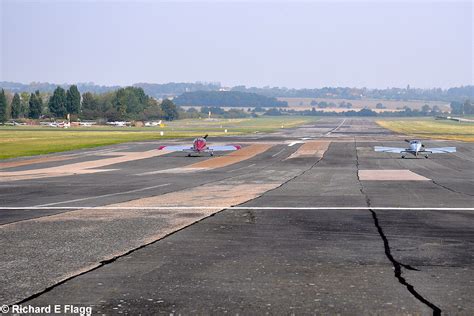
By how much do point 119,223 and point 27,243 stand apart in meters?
3.85

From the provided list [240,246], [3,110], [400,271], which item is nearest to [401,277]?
[400,271]

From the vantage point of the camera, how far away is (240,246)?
1564 centimetres

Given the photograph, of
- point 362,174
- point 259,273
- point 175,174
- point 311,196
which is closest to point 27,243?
point 259,273

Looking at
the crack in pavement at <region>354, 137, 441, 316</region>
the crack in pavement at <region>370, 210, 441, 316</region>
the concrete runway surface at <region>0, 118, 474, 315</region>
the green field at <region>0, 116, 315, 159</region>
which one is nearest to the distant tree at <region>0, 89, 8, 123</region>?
the green field at <region>0, 116, 315, 159</region>

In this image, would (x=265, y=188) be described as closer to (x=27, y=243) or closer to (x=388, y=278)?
(x=27, y=243)

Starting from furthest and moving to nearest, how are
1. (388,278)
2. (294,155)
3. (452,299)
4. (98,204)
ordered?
(294,155), (98,204), (388,278), (452,299)

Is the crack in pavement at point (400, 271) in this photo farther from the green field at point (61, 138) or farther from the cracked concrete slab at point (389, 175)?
the green field at point (61, 138)

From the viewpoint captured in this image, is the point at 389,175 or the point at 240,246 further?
the point at 389,175

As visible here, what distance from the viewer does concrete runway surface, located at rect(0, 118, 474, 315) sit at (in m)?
10.7

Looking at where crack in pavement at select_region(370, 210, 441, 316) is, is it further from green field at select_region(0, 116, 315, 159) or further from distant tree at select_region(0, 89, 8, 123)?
distant tree at select_region(0, 89, 8, 123)

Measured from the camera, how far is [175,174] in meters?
41.4

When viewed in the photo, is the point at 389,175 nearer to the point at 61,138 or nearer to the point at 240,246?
the point at 240,246

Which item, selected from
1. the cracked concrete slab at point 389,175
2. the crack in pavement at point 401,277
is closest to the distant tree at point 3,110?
the cracked concrete slab at point 389,175

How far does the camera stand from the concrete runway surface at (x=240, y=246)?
421 inches
